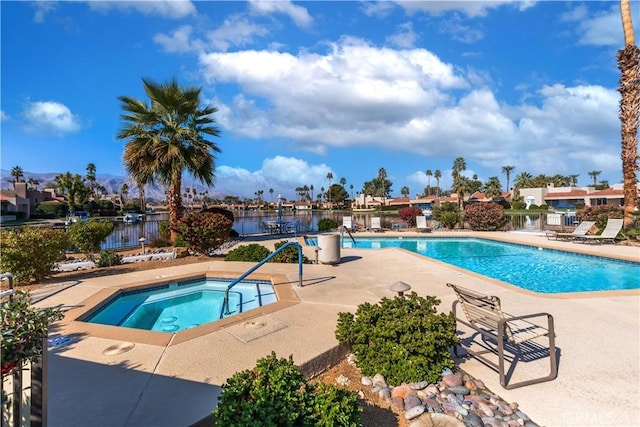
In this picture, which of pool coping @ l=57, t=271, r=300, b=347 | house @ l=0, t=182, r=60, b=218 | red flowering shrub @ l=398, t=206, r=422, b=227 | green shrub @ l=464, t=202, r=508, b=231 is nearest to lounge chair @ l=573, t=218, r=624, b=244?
green shrub @ l=464, t=202, r=508, b=231

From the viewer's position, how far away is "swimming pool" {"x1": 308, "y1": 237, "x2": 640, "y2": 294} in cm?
798

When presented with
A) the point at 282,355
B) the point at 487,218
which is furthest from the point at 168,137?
the point at 487,218

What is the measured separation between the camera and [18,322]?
5.16ft

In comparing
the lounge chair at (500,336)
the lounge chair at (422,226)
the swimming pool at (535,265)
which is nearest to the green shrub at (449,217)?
the lounge chair at (422,226)

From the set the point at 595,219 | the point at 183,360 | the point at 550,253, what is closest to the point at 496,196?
the point at 595,219

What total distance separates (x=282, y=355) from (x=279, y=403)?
4.67ft

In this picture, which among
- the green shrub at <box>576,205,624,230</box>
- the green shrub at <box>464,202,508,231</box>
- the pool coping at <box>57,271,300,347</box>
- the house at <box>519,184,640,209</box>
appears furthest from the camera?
the house at <box>519,184,640,209</box>

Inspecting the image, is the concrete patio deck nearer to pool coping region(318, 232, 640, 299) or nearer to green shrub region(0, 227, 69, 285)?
pool coping region(318, 232, 640, 299)

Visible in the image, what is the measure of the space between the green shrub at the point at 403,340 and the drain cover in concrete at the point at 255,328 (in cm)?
99

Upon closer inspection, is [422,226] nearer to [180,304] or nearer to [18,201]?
[180,304]

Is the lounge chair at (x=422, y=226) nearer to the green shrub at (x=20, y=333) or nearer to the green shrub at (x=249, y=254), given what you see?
the green shrub at (x=249, y=254)

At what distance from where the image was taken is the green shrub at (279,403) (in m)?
1.87

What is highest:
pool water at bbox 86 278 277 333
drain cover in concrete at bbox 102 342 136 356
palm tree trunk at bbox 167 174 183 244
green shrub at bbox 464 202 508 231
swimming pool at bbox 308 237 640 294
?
palm tree trunk at bbox 167 174 183 244

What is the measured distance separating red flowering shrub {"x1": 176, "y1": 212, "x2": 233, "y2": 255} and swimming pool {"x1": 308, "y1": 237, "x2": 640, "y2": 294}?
649 cm
